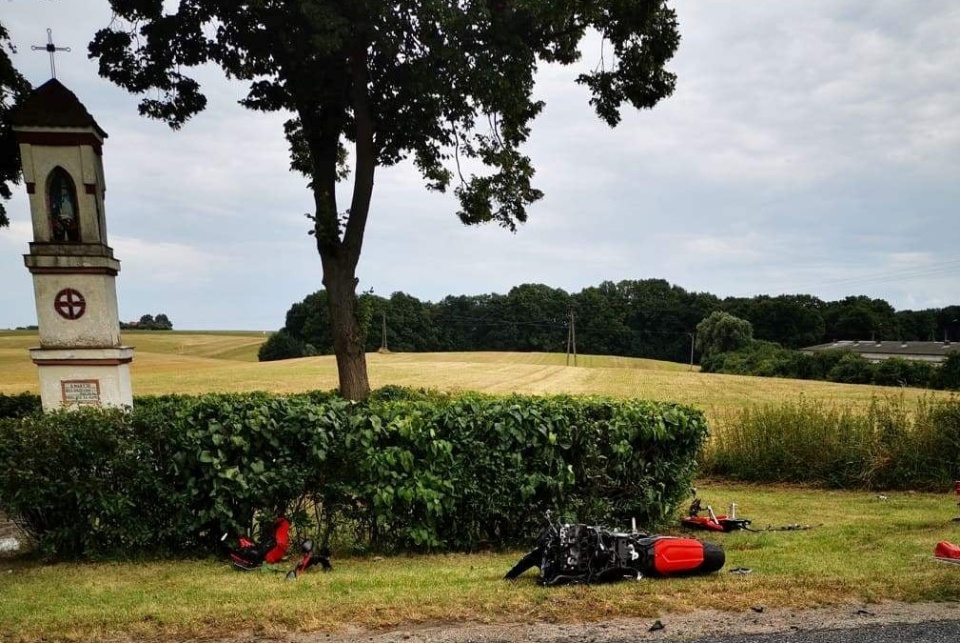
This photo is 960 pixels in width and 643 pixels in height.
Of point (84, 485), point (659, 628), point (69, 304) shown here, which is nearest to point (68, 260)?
point (69, 304)

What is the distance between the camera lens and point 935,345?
278 ft

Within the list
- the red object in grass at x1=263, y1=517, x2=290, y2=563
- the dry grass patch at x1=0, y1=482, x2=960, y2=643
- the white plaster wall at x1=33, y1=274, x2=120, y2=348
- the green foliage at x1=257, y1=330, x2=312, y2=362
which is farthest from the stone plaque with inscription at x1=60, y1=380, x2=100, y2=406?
the green foliage at x1=257, y1=330, x2=312, y2=362

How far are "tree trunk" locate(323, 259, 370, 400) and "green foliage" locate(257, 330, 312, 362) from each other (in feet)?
222

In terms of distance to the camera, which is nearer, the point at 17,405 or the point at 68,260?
the point at 68,260

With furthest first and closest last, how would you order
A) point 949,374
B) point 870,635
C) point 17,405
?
1. point 949,374
2. point 17,405
3. point 870,635

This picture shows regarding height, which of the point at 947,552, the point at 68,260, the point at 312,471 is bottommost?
the point at 947,552

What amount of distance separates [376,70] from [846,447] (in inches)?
511

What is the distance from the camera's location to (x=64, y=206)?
958cm

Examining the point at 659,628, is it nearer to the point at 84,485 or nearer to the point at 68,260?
the point at 84,485

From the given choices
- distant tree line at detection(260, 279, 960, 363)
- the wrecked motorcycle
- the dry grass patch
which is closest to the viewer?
the dry grass patch

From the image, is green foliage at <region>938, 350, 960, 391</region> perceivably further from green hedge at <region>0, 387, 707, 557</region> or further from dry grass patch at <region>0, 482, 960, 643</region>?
green hedge at <region>0, 387, 707, 557</region>

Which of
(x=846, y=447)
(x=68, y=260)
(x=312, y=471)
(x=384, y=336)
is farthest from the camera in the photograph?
(x=384, y=336)

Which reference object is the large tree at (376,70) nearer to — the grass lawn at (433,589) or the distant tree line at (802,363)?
the grass lawn at (433,589)

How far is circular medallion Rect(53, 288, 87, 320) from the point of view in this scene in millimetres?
9242
